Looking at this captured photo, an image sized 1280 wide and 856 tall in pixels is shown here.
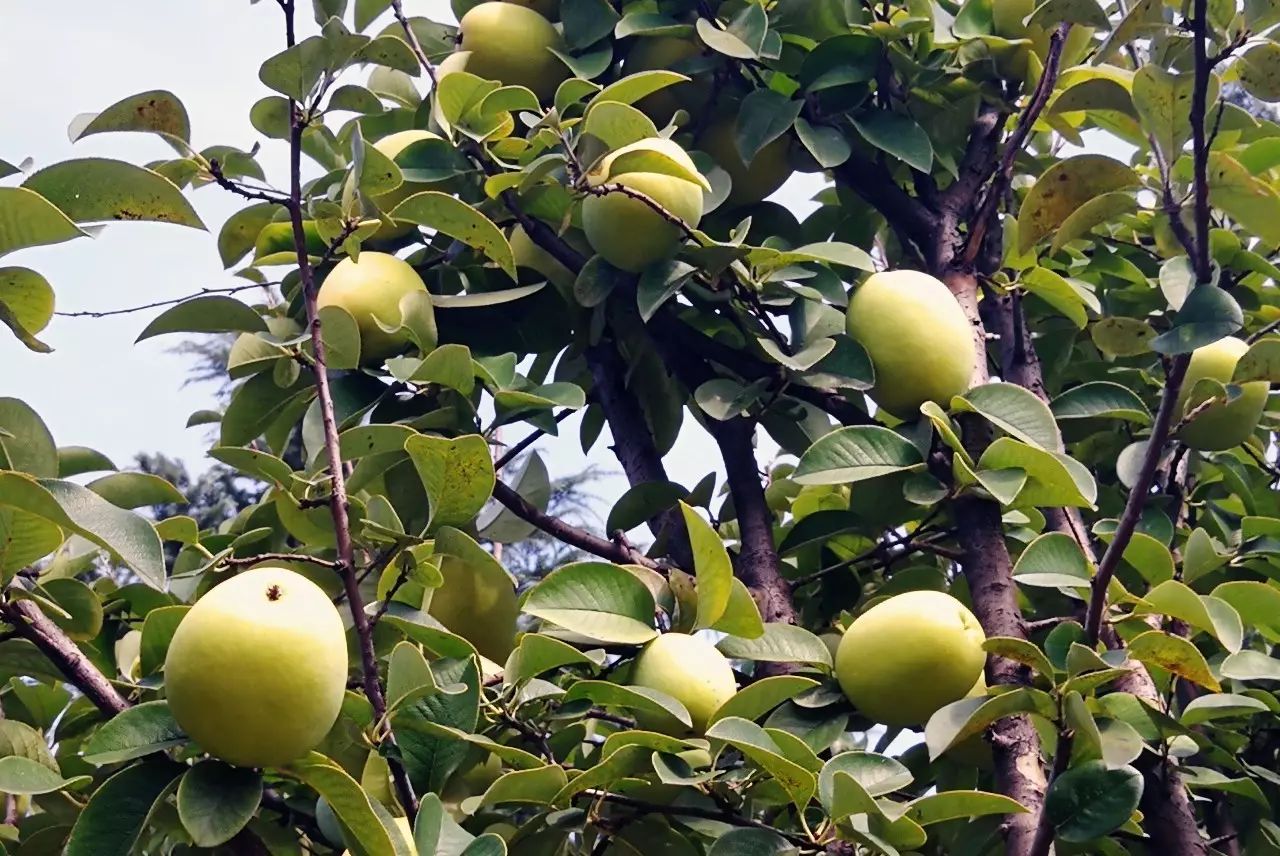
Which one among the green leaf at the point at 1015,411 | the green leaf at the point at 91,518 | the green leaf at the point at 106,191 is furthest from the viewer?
the green leaf at the point at 1015,411

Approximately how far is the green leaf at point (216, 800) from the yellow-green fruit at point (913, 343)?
80 cm

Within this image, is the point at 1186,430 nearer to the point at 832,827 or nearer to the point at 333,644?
the point at 832,827

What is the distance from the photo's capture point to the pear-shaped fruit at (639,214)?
1425 mm

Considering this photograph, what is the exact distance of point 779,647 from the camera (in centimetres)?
130

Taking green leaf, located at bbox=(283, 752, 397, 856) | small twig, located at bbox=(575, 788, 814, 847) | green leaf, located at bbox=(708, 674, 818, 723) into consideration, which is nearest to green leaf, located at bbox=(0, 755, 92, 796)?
green leaf, located at bbox=(283, 752, 397, 856)

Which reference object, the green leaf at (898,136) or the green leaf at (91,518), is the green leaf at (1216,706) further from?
the green leaf at (91,518)

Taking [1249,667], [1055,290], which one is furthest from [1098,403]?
[1249,667]

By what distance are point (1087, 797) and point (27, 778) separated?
833 millimetres

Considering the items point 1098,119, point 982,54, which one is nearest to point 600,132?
point 982,54

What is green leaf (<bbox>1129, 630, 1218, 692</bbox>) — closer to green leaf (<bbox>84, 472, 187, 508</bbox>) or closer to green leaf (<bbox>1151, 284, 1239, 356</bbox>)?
green leaf (<bbox>1151, 284, 1239, 356</bbox>)

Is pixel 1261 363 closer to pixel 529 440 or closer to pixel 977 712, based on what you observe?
pixel 977 712

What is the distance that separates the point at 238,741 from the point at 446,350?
1.55 feet

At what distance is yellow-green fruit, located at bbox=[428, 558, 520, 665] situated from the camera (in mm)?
1357

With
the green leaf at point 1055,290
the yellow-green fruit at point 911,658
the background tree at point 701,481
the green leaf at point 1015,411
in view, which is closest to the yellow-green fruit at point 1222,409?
the background tree at point 701,481
